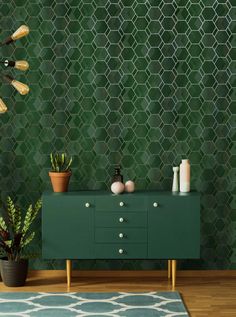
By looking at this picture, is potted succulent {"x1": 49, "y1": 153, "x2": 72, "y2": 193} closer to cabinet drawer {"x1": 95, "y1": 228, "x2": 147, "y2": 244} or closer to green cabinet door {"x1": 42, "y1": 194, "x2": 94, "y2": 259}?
green cabinet door {"x1": 42, "y1": 194, "x2": 94, "y2": 259}

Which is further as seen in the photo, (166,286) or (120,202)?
(166,286)

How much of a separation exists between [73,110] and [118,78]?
467 mm

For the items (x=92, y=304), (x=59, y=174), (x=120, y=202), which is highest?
(x=59, y=174)

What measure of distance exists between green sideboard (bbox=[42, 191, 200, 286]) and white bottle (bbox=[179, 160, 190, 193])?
0.54 feet

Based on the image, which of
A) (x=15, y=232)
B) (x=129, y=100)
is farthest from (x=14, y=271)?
(x=129, y=100)

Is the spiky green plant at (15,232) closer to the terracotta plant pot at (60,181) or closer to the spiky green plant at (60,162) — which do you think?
the terracotta plant pot at (60,181)

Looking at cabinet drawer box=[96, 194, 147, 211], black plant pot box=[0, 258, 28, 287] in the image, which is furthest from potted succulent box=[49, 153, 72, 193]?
black plant pot box=[0, 258, 28, 287]

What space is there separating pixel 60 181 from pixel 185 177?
1.01 metres

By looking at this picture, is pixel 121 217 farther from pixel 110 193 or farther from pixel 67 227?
pixel 67 227

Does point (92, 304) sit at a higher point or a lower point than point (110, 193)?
lower

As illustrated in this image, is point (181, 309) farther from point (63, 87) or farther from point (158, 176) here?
point (63, 87)

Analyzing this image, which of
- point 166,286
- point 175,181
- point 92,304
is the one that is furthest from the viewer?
point 175,181

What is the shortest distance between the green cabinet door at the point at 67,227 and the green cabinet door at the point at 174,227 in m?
0.49

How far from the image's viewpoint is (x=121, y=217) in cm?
537
